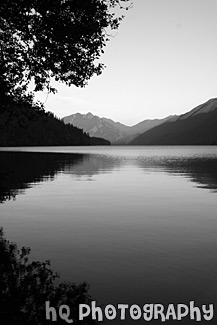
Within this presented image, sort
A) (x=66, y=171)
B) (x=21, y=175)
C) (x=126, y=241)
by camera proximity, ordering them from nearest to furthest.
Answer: (x=126, y=241) → (x=21, y=175) → (x=66, y=171)

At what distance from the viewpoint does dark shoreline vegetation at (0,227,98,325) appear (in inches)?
349

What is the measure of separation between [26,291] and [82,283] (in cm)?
196

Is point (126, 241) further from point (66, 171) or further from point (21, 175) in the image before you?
point (66, 171)

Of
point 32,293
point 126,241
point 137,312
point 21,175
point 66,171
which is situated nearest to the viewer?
point 137,312

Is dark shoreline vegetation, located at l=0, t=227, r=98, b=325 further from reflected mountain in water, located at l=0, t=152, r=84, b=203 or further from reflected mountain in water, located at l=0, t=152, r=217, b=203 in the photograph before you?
reflected mountain in water, located at l=0, t=152, r=217, b=203

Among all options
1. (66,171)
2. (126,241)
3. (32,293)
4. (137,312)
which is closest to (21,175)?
(66,171)

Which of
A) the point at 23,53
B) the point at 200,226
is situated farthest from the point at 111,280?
the point at 23,53

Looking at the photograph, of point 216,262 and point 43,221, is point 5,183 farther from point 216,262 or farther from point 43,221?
point 216,262

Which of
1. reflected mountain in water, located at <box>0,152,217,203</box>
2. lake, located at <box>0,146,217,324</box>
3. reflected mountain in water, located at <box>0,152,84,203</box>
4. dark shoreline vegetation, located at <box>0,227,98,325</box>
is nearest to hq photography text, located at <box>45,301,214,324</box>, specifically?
dark shoreline vegetation, located at <box>0,227,98,325</box>

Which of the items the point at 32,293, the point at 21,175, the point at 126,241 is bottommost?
the point at 126,241

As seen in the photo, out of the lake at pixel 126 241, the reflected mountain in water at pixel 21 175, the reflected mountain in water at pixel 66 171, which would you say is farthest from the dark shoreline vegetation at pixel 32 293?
the reflected mountain in water at pixel 66 171

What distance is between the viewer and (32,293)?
10266 millimetres

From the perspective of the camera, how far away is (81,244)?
1641 centimetres

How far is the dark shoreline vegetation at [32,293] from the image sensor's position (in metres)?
8.88
